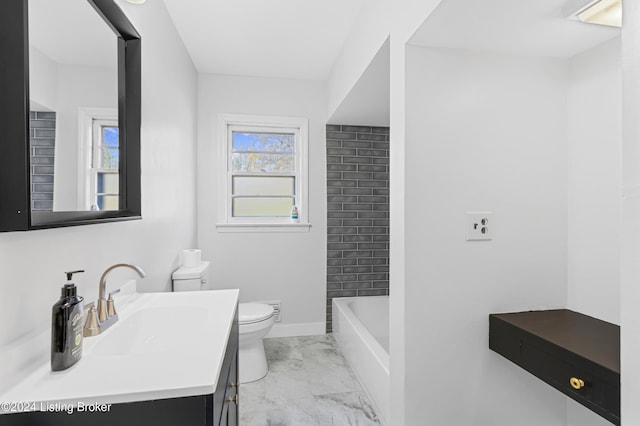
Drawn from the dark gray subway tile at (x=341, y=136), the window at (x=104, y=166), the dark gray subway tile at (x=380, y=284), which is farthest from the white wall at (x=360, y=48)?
the dark gray subway tile at (x=380, y=284)

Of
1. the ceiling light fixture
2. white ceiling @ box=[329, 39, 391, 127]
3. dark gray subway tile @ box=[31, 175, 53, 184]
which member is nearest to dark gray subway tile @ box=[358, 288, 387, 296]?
white ceiling @ box=[329, 39, 391, 127]

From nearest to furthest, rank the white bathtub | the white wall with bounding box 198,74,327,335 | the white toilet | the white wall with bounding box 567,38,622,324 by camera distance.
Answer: the white wall with bounding box 567,38,622,324 < the white bathtub < the white toilet < the white wall with bounding box 198,74,327,335

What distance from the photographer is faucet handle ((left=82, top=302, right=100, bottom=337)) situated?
106cm

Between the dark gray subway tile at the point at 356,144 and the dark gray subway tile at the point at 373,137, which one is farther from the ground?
the dark gray subway tile at the point at 373,137

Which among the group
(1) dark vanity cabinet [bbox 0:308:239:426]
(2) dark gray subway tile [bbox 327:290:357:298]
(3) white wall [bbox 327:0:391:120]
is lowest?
(2) dark gray subway tile [bbox 327:290:357:298]

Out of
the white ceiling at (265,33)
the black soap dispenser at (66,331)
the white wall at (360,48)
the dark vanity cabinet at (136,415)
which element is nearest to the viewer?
the dark vanity cabinet at (136,415)

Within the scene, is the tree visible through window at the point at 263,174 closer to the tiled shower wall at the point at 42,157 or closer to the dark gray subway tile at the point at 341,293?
the dark gray subway tile at the point at 341,293

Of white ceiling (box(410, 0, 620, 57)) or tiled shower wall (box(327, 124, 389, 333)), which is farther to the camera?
tiled shower wall (box(327, 124, 389, 333))

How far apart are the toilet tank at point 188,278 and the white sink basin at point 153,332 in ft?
3.06

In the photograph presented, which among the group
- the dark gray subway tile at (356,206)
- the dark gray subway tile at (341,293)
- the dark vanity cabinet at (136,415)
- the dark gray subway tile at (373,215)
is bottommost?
the dark gray subway tile at (341,293)

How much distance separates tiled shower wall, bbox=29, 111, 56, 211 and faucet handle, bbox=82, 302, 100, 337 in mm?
353

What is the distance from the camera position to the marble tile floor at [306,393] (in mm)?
1970

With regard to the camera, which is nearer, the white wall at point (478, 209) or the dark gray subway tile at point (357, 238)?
the white wall at point (478, 209)

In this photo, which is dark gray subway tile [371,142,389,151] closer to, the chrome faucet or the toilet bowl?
the toilet bowl
